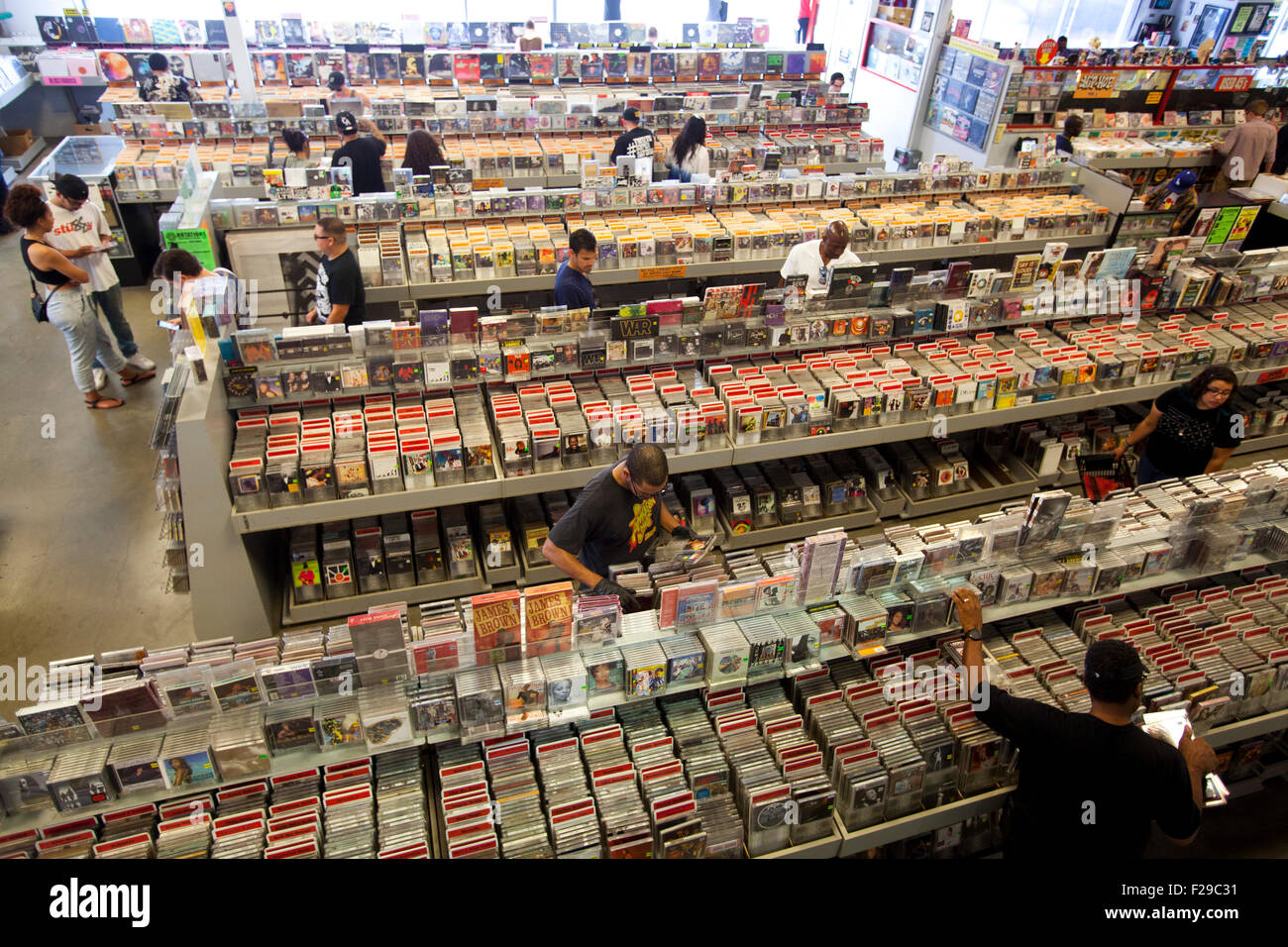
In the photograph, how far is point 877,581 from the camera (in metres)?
3.45

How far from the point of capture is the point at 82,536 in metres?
5.65

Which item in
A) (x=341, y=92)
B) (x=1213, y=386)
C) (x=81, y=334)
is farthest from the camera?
(x=341, y=92)

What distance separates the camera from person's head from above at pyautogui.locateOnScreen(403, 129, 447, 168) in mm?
7773

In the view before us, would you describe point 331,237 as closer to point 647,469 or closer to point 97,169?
point 647,469

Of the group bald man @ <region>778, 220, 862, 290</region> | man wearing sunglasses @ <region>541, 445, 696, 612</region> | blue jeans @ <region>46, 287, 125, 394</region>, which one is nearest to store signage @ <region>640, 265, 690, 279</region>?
bald man @ <region>778, 220, 862, 290</region>

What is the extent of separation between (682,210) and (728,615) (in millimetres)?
4988

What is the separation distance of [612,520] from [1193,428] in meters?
3.45

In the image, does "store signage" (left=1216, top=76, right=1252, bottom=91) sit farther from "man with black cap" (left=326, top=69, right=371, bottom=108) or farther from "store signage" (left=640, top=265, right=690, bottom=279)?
"man with black cap" (left=326, top=69, right=371, bottom=108)

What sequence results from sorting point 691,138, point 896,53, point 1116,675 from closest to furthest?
point 1116,675 → point 691,138 → point 896,53

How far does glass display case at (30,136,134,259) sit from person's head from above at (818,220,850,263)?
6759 millimetres

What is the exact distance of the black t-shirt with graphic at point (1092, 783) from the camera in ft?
9.25

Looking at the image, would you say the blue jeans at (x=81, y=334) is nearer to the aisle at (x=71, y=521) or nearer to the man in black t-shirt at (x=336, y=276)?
the aisle at (x=71, y=521)

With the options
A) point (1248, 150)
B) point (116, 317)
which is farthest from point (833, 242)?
point (1248, 150)
